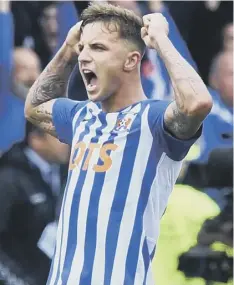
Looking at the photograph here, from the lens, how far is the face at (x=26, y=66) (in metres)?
7.04

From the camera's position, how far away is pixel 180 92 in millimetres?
3617

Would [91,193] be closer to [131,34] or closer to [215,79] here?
[131,34]

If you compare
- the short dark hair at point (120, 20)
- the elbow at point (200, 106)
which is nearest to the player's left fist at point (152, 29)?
the short dark hair at point (120, 20)

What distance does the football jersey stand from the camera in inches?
147

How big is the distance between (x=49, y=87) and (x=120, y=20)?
0.69 m

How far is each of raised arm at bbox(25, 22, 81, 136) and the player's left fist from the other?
660 millimetres

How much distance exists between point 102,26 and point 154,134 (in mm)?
507

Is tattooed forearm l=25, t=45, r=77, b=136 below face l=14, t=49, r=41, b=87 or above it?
above

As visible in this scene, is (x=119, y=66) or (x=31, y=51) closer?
(x=119, y=66)

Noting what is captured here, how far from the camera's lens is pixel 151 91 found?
7.07 meters

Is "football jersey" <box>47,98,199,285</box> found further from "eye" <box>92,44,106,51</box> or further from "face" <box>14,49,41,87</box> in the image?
"face" <box>14,49,41,87</box>

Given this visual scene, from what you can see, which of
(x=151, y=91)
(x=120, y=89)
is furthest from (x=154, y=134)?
(x=151, y=91)

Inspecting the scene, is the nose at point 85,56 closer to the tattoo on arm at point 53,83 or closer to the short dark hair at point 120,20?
the short dark hair at point 120,20

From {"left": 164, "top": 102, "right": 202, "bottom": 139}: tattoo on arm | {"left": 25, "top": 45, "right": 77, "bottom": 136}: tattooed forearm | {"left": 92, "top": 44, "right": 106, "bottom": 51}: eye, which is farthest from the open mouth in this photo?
{"left": 25, "top": 45, "right": 77, "bottom": 136}: tattooed forearm
